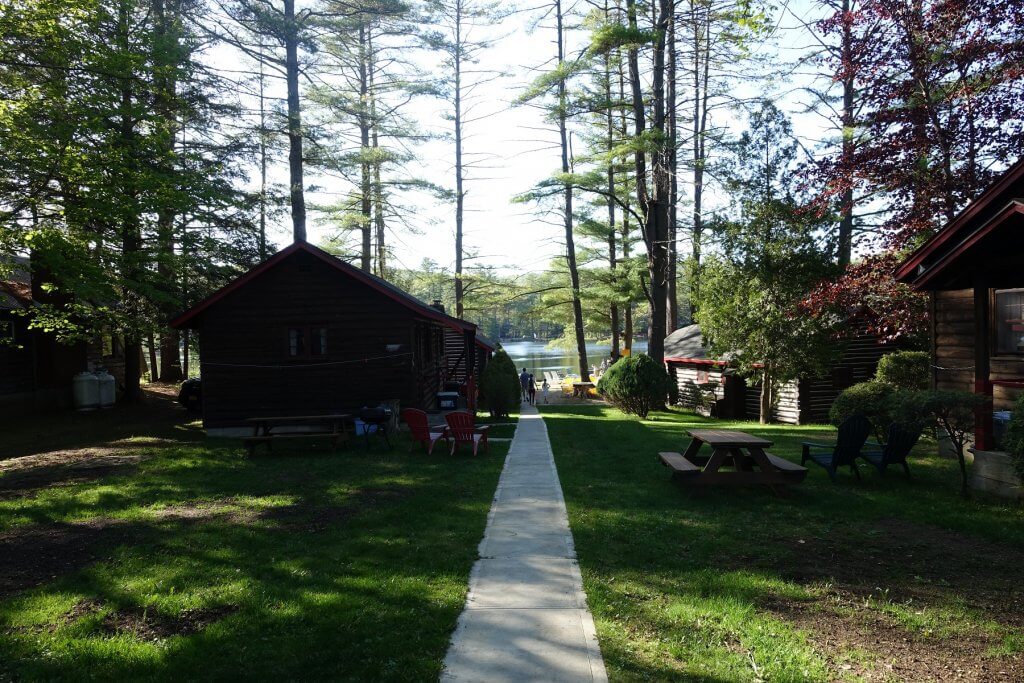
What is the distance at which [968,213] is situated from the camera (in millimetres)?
9500

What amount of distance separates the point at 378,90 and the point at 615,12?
13576mm

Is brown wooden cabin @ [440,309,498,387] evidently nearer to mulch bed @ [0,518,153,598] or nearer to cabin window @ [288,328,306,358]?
cabin window @ [288,328,306,358]

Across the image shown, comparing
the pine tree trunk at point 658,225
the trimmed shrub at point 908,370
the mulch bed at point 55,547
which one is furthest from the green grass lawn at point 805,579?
the pine tree trunk at point 658,225

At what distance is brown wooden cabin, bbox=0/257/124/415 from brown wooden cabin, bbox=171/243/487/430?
22.8 feet

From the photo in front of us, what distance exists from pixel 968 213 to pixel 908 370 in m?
7.39

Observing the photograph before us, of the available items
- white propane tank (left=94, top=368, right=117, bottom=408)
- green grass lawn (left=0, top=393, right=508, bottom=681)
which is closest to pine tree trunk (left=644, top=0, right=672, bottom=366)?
green grass lawn (left=0, top=393, right=508, bottom=681)

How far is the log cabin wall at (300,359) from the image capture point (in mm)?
16000

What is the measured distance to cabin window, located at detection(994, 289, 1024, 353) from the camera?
9.57 meters

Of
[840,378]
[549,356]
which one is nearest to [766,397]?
[840,378]

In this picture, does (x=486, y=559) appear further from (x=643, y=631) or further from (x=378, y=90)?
(x=378, y=90)

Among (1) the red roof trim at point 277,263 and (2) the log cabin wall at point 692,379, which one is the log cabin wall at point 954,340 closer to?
(1) the red roof trim at point 277,263

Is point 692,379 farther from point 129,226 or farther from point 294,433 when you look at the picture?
point 129,226

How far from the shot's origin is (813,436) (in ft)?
48.2

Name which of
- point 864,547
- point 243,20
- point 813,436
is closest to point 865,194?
point 813,436
